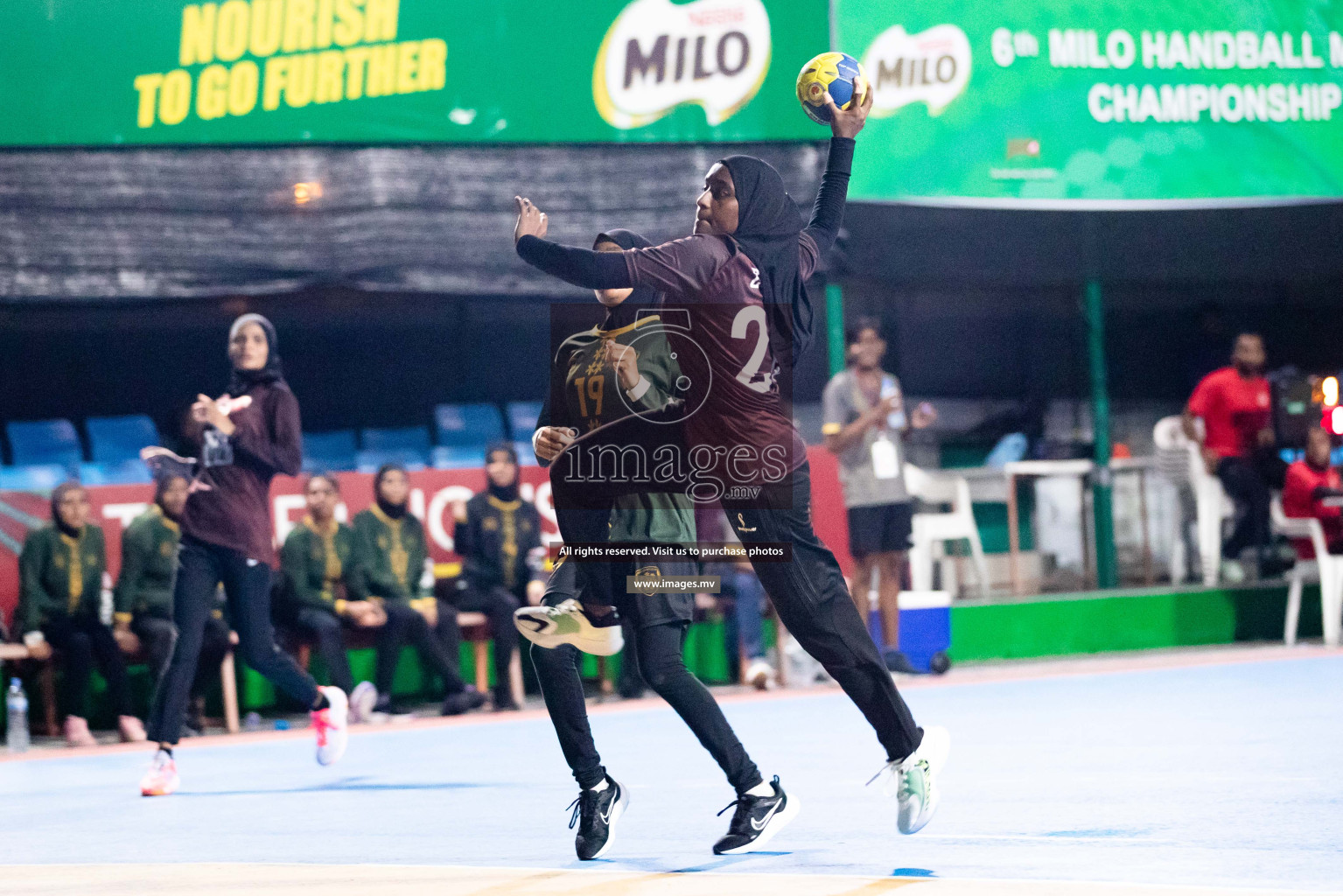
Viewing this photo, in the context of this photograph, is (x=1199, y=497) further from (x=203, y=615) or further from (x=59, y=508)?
(x=203, y=615)

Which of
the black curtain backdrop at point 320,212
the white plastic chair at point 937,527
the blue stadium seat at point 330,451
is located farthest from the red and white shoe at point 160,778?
the white plastic chair at point 937,527

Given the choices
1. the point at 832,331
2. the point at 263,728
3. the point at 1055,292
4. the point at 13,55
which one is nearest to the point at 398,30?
the point at 13,55

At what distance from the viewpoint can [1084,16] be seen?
13.3 meters

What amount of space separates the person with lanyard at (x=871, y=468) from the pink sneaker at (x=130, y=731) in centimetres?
478

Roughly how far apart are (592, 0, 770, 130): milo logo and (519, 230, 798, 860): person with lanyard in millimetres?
7837

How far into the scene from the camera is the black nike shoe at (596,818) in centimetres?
511

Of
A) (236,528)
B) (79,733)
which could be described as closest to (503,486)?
(79,733)

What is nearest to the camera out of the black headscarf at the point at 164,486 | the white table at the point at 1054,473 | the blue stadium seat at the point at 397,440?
the black headscarf at the point at 164,486

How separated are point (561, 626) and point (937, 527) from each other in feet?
27.6

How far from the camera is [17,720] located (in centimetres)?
961

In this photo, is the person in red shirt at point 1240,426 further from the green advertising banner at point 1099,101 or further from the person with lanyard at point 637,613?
the person with lanyard at point 637,613

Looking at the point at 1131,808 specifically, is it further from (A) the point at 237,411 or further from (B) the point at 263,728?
(B) the point at 263,728

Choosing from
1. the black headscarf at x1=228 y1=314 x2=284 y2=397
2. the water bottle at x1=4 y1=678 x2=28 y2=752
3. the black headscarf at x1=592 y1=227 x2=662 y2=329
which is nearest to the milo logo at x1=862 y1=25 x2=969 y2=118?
the black headscarf at x1=228 y1=314 x2=284 y2=397

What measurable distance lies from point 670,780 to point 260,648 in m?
1.95
